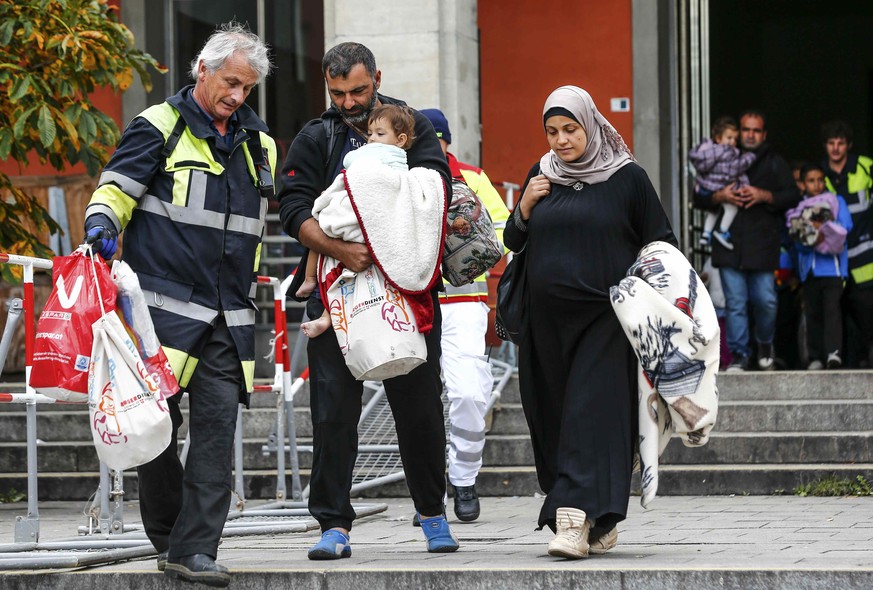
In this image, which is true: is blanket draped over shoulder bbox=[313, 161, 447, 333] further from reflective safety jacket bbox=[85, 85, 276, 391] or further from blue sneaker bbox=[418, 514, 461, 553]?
blue sneaker bbox=[418, 514, 461, 553]

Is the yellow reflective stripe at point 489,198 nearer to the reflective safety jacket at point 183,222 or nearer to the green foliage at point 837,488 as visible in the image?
the green foliage at point 837,488

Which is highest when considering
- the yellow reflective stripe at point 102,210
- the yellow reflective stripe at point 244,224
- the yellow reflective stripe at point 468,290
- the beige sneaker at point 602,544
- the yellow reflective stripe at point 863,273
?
the yellow reflective stripe at point 102,210

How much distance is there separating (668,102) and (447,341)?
684 centimetres

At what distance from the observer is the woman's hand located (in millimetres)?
6141

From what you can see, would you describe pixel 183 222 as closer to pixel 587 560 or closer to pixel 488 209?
pixel 587 560

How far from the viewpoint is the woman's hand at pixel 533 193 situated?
6.14 m

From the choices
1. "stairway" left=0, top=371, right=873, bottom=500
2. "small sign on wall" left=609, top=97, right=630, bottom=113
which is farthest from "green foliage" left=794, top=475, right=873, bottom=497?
"small sign on wall" left=609, top=97, right=630, bottom=113

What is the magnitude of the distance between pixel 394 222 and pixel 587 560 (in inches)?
57.1

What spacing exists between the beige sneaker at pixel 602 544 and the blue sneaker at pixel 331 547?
94cm

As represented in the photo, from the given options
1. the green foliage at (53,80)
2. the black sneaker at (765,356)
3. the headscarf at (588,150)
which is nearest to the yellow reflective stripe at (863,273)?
the black sneaker at (765,356)

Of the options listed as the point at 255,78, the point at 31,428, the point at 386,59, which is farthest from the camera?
the point at 386,59

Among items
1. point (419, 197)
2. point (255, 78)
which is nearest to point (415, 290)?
point (419, 197)

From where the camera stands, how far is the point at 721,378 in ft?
33.8

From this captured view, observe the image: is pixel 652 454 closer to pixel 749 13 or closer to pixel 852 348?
pixel 852 348
